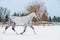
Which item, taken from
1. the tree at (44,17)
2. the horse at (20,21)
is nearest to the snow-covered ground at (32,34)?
the horse at (20,21)

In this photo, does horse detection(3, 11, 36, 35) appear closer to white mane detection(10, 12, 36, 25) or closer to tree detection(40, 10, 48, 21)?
white mane detection(10, 12, 36, 25)

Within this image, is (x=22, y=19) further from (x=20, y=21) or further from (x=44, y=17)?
(x=44, y=17)

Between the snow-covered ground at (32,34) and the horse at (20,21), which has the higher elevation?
the horse at (20,21)

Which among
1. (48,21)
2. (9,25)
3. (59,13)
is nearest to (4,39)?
(9,25)

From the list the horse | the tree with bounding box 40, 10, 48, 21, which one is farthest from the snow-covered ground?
the tree with bounding box 40, 10, 48, 21

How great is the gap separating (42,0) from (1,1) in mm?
623

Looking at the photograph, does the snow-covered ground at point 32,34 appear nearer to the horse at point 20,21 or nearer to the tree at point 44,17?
the horse at point 20,21

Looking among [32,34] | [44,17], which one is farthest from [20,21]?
[44,17]

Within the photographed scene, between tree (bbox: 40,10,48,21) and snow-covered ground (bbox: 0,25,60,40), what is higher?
tree (bbox: 40,10,48,21)

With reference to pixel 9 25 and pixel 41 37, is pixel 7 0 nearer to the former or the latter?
pixel 9 25

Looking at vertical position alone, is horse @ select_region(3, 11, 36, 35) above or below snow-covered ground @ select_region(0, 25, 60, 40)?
above

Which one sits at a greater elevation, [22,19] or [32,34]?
[22,19]

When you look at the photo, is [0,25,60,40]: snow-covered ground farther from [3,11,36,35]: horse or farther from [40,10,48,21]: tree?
[40,10,48,21]: tree

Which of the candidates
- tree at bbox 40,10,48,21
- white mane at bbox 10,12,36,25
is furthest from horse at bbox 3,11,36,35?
tree at bbox 40,10,48,21
